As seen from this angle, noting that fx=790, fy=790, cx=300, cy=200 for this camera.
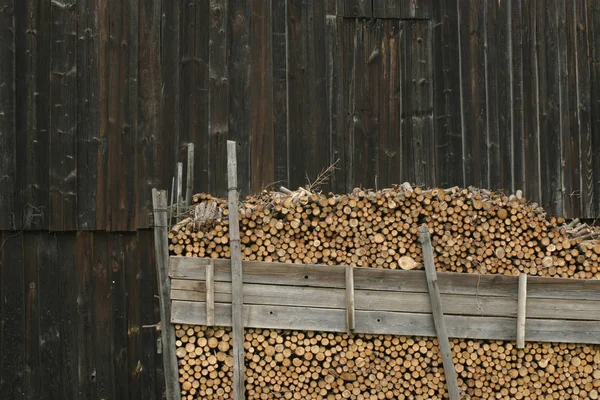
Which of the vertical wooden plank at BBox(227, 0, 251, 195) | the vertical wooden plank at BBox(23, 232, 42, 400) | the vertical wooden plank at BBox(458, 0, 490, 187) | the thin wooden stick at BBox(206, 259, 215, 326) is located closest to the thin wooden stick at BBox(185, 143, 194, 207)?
the vertical wooden plank at BBox(227, 0, 251, 195)

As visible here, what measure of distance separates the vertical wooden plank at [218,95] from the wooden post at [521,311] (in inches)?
137

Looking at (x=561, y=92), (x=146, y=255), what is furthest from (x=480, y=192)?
(x=146, y=255)

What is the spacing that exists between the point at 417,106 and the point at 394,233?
102 inches

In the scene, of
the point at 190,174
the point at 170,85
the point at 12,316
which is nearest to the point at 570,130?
the point at 190,174

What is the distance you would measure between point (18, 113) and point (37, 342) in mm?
2502

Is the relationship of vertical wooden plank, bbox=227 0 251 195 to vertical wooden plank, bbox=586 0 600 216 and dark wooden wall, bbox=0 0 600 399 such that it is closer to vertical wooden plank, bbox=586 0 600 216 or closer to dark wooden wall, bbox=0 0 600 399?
dark wooden wall, bbox=0 0 600 399

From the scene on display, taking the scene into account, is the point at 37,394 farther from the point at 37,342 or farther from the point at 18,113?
the point at 18,113

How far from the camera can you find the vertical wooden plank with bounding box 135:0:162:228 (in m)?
8.73

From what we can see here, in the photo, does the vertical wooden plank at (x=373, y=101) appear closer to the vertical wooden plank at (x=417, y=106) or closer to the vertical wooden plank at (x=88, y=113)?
the vertical wooden plank at (x=417, y=106)

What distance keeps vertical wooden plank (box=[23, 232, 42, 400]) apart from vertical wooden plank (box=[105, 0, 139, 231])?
2.90 ft

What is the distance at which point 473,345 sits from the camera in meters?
7.20

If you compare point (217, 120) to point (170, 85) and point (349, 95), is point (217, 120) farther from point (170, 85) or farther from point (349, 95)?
→ point (349, 95)

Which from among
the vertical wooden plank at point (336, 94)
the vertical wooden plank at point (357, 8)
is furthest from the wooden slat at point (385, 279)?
the vertical wooden plank at point (357, 8)

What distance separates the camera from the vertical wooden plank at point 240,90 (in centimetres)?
902
